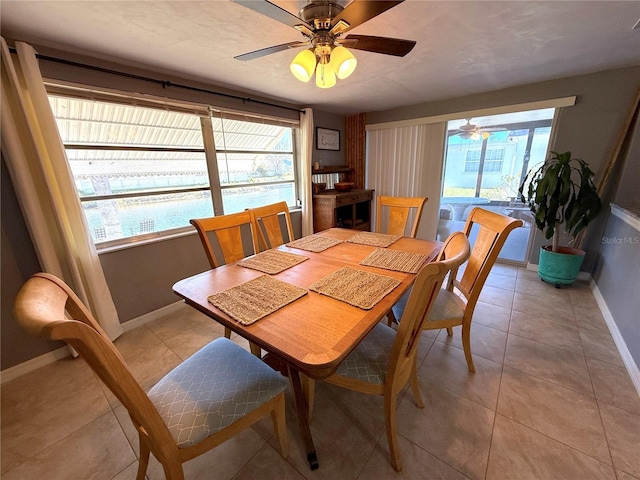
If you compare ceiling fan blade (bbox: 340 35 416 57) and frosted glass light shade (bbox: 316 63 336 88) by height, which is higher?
ceiling fan blade (bbox: 340 35 416 57)

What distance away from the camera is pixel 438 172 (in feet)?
11.5

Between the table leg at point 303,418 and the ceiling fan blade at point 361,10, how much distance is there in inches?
59.8

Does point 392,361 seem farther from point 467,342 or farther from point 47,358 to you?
point 47,358

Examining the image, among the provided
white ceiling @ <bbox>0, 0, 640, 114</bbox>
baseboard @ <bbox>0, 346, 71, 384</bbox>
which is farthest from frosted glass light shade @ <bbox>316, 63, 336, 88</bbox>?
baseboard @ <bbox>0, 346, 71, 384</bbox>

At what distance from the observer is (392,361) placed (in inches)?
39.1

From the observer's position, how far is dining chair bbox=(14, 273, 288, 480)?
55 cm

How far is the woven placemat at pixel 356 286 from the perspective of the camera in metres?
1.06

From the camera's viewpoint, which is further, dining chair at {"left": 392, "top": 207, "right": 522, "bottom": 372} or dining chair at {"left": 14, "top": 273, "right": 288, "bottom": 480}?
dining chair at {"left": 392, "top": 207, "right": 522, "bottom": 372}

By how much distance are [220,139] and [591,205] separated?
3.72 m

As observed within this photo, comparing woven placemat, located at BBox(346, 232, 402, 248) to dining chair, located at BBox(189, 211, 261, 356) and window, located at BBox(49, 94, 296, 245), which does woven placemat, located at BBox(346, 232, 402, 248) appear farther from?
window, located at BBox(49, 94, 296, 245)

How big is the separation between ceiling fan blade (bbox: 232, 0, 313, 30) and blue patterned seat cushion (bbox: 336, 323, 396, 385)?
144 cm

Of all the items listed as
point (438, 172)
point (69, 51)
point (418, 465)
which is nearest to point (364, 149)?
point (438, 172)

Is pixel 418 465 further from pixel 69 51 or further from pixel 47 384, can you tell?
pixel 69 51

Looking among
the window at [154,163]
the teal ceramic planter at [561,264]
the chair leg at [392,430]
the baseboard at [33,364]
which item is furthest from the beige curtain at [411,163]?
the baseboard at [33,364]
